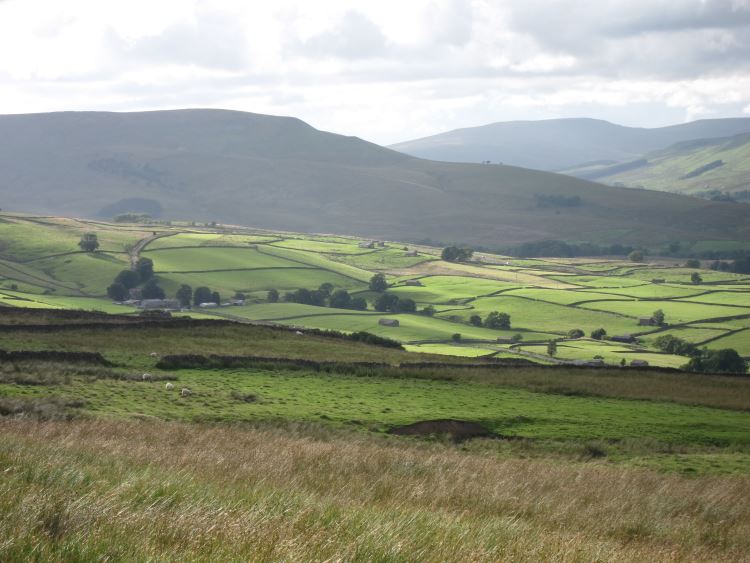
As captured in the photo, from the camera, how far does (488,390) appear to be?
50375 millimetres

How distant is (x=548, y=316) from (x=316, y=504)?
4704 inches

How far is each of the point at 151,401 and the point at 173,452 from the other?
17.9 meters

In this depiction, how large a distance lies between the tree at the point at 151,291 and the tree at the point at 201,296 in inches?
203

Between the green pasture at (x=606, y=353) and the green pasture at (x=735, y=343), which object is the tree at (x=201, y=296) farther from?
the green pasture at (x=735, y=343)

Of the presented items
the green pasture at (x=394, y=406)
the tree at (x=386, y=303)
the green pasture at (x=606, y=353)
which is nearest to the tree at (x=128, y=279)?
the tree at (x=386, y=303)

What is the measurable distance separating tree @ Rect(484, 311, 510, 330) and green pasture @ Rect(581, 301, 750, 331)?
17.3 m

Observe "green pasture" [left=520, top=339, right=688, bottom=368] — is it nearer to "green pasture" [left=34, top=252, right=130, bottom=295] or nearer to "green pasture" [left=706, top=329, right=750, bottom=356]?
"green pasture" [left=706, top=329, right=750, bottom=356]

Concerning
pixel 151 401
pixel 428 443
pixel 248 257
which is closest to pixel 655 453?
pixel 428 443

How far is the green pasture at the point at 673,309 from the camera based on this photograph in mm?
130250

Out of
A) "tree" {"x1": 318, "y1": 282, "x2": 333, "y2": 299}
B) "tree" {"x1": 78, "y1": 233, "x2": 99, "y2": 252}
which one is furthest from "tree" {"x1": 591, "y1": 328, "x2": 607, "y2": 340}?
"tree" {"x1": 78, "y1": 233, "x2": 99, "y2": 252}

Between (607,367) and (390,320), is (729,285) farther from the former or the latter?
(607,367)

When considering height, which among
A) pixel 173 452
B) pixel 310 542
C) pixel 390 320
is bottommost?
pixel 390 320

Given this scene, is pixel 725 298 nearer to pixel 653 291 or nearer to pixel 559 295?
pixel 653 291

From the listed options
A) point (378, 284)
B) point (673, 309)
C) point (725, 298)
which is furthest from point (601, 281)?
point (378, 284)
